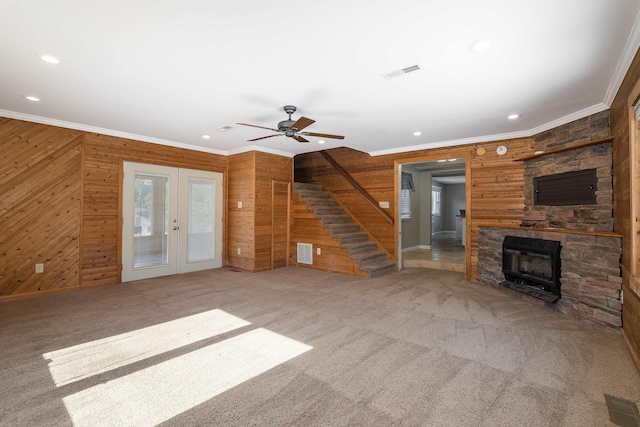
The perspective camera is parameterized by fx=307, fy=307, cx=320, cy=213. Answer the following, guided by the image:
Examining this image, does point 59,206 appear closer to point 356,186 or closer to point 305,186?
point 305,186

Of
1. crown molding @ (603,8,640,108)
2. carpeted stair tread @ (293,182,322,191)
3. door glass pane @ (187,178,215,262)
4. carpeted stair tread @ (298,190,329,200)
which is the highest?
crown molding @ (603,8,640,108)

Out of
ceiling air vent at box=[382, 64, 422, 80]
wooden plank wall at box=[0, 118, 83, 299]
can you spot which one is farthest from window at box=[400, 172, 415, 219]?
wooden plank wall at box=[0, 118, 83, 299]

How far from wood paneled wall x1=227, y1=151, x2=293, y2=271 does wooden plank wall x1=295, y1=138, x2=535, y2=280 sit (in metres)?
1.59

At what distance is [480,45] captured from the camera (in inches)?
99.0

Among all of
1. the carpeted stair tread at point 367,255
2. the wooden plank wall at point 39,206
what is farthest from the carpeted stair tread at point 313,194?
the wooden plank wall at point 39,206

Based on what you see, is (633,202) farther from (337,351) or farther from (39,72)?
(39,72)

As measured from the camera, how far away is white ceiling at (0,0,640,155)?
2.14 meters

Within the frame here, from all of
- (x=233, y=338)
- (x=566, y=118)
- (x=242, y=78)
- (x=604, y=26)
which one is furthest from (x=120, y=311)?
(x=566, y=118)

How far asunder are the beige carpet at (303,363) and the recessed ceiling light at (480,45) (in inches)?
105

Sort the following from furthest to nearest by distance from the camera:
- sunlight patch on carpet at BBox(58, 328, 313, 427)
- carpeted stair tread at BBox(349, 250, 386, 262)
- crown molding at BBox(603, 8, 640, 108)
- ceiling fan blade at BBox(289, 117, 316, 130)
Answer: carpeted stair tread at BBox(349, 250, 386, 262)
ceiling fan blade at BBox(289, 117, 316, 130)
crown molding at BBox(603, 8, 640, 108)
sunlight patch on carpet at BBox(58, 328, 313, 427)

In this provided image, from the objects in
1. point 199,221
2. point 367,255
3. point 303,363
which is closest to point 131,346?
point 303,363

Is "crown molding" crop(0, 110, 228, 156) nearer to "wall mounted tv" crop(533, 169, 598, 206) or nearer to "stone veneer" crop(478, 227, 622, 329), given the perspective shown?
"wall mounted tv" crop(533, 169, 598, 206)

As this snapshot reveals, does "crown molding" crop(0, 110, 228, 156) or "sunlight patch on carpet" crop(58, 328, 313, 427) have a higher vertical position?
"crown molding" crop(0, 110, 228, 156)

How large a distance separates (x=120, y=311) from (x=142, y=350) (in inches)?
55.4
